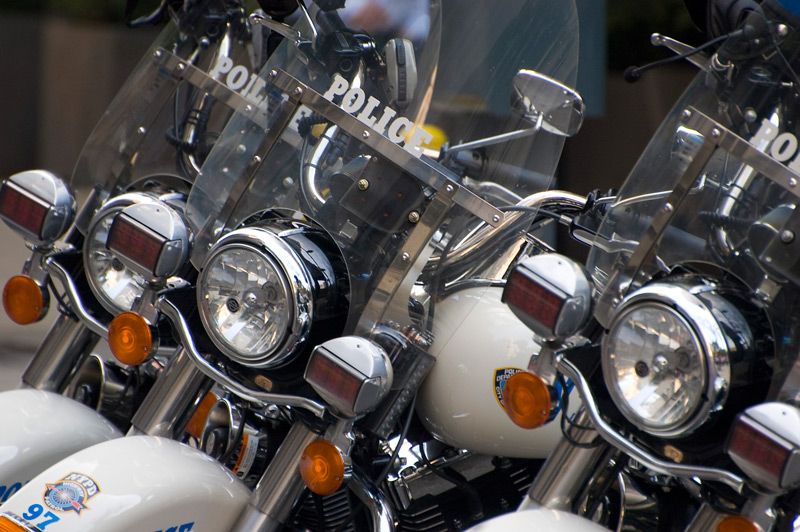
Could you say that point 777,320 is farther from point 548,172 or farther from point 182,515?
point 182,515

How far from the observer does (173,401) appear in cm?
187

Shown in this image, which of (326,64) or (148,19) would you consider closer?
(326,64)

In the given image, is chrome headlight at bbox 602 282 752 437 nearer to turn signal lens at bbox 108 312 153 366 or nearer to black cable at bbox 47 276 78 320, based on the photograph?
turn signal lens at bbox 108 312 153 366

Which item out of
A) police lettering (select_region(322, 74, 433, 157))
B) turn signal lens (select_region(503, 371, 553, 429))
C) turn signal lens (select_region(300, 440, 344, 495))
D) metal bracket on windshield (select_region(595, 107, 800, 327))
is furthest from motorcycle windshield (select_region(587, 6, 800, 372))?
turn signal lens (select_region(300, 440, 344, 495))

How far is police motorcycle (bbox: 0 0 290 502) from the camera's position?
1.96 meters

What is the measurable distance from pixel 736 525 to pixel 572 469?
0.27 metres

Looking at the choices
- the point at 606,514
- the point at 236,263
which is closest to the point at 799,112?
the point at 606,514

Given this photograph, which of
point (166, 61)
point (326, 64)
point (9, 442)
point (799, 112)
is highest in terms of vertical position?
point (799, 112)

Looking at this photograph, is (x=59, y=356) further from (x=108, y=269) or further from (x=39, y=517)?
(x=39, y=517)

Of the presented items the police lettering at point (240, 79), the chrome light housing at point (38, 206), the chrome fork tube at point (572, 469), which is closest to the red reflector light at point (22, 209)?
the chrome light housing at point (38, 206)

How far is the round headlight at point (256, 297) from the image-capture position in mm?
1641

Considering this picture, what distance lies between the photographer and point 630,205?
155 centimetres

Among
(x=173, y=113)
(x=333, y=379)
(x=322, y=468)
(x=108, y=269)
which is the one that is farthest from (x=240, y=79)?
(x=322, y=468)

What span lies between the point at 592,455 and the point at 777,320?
373 mm
